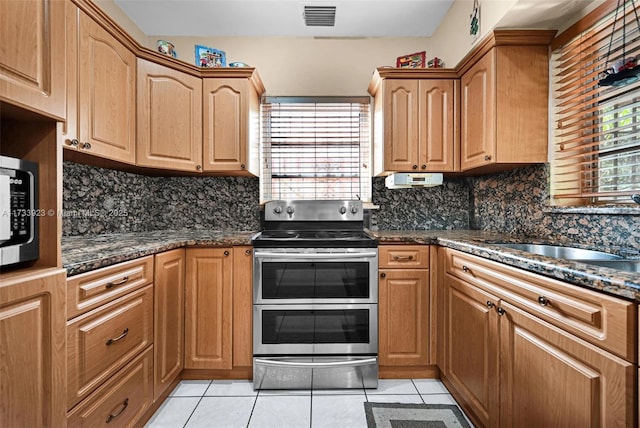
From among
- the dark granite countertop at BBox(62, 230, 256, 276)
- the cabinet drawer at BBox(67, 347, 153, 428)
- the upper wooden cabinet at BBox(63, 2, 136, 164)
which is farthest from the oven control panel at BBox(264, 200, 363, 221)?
the cabinet drawer at BBox(67, 347, 153, 428)

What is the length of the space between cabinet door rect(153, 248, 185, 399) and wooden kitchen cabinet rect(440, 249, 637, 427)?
5.32 feet

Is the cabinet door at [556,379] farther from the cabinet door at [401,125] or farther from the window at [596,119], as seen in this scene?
the cabinet door at [401,125]

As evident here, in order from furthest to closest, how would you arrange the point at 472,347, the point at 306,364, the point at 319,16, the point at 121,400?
1. the point at 319,16
2. the point at 306,364
3. the point at 472,347
4. the point at 121,400

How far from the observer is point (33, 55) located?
940mm

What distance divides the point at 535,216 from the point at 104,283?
2.33 meters

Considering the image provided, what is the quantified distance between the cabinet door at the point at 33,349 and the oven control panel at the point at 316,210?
5.36 ft

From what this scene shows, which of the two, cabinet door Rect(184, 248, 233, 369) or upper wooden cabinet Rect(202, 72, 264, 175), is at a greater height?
upper wooden cabinet Rect(202, 72, 264, 175)

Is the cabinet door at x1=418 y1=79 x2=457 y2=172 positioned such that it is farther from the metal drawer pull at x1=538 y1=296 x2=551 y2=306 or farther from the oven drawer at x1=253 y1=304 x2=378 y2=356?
the metal drawer pull at x1=538 y1=296 x2=551 y2=306

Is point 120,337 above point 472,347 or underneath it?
above

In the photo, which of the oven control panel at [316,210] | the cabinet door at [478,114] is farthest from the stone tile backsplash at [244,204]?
the cabinet door at [478,114]

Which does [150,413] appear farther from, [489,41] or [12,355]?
[489,41]

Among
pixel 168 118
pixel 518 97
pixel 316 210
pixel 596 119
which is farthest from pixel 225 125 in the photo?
pixel 596 119

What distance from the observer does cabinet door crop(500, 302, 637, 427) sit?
0.78m

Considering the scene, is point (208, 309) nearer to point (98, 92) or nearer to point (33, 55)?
point (98, 92)
